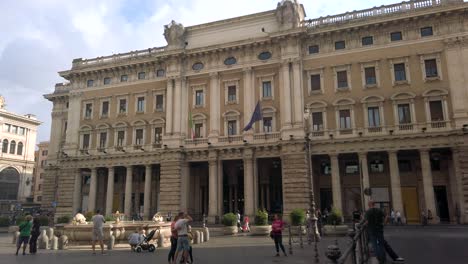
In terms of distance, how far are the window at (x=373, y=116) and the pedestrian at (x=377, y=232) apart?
2346cm

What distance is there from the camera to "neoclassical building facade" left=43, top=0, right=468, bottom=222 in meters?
32.5

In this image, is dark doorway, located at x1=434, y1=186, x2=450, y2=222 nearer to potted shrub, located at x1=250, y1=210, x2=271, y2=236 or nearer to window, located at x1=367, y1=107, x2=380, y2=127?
window, located at x1=367, y1=107, x2=380, y2=127

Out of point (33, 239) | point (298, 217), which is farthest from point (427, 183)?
point (33, 239)

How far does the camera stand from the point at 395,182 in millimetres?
31797

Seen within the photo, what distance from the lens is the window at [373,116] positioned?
3388 centimetres

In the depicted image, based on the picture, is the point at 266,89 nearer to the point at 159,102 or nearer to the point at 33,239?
the point at 159,102

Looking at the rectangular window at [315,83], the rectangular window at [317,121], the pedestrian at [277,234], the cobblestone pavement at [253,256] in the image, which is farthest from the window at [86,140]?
the pedestrian at [277,234]

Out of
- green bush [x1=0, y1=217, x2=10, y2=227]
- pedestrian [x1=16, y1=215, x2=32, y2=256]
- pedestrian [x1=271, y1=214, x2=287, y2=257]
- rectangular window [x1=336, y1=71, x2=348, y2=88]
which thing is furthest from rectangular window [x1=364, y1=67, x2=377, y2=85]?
green bush [x1=0, y1=217, x2=10, y2=227]

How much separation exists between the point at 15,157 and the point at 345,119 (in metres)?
67.5

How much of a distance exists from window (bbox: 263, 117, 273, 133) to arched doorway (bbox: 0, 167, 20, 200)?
5933cm

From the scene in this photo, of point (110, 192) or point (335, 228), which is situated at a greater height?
point (110, 192)

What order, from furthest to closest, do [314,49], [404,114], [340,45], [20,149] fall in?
[20,149], [314,49], [340,45], [404,114]

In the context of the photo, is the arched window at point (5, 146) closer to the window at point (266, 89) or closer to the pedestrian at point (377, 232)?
the window at point (266, 89)

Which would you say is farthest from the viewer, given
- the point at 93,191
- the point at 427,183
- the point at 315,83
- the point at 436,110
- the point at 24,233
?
the point at 93,191
